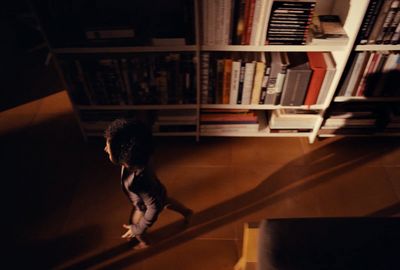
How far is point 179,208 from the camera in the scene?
5.66 feet

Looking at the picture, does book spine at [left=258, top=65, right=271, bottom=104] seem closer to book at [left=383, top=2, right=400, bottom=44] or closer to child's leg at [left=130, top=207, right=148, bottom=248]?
book at [left=383, top=2, right=400, bottom=44]

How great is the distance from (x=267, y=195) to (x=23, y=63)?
7.16 ft

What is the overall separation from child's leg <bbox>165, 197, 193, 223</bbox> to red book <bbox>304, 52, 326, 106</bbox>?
35.8 inches

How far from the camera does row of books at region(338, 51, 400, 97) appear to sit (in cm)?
174

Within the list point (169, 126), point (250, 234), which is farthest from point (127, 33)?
point (250, 234)

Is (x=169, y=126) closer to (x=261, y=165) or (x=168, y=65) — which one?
(x=168, y=65)

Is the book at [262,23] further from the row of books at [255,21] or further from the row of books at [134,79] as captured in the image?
the row of books at [134,79]

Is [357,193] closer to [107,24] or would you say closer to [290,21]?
[290,21]

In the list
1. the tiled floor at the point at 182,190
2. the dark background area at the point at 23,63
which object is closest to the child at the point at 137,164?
the tiled floor at the point at 182,190

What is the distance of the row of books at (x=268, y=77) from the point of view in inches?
69.2

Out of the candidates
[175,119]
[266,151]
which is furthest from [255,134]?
[175,119]

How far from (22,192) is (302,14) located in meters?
1.81

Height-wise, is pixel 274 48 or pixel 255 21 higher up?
pixel 255 21

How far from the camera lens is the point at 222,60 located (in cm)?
175
